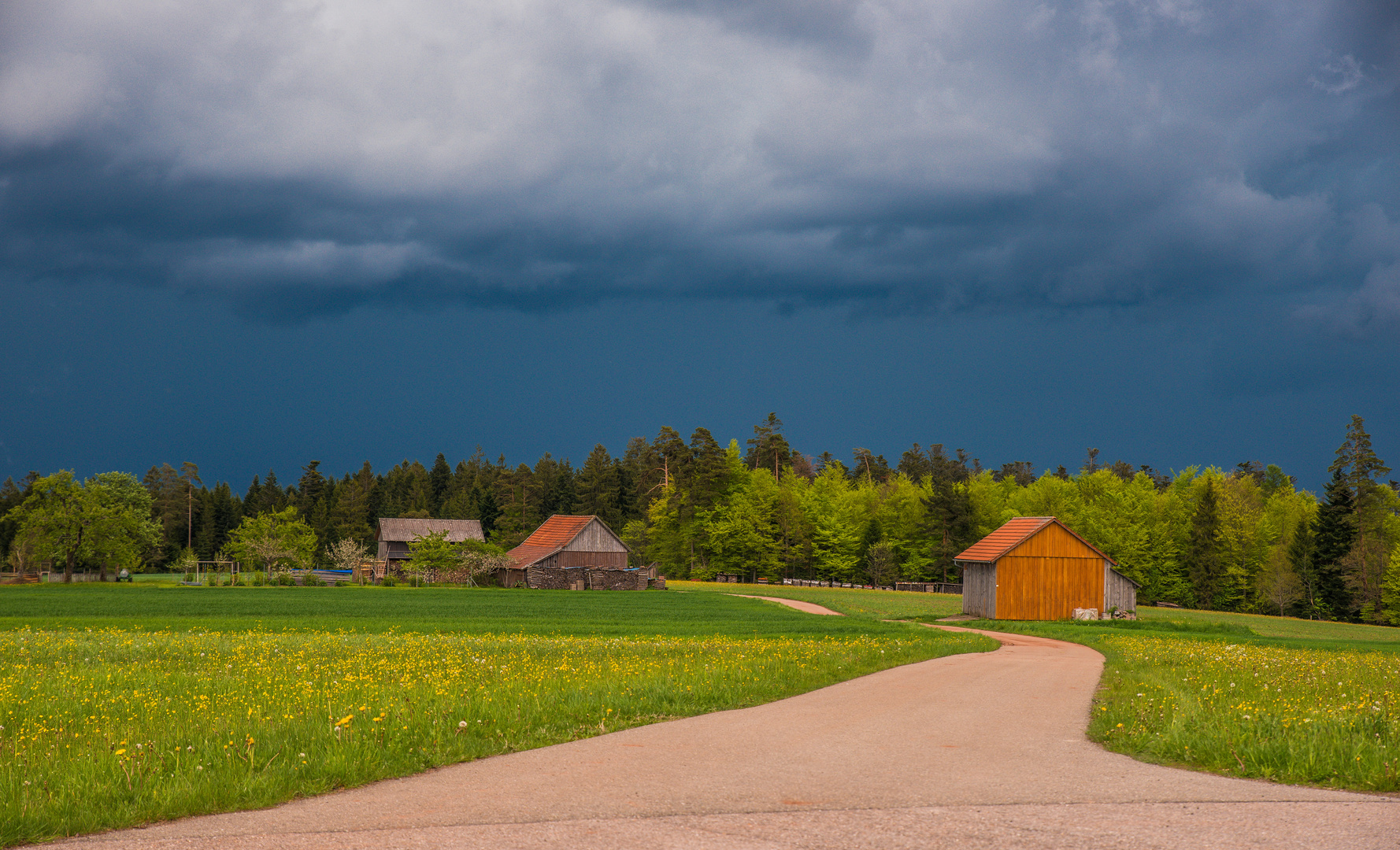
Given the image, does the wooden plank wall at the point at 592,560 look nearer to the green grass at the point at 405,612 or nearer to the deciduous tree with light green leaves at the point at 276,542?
the green grass at the point at 405,612

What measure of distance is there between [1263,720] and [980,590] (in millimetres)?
40361

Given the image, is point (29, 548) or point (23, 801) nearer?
point (23, 801)

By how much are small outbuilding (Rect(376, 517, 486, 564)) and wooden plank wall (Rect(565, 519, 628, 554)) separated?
21.5 m

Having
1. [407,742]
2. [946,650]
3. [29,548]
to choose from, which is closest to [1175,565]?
A: [946,650]

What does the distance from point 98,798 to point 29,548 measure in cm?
9794

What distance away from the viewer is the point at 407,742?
10.0 m

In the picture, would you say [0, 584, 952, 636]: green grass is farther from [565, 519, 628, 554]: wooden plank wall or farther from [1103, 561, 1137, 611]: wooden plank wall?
[565, 519, 628, 554]: wooden plank wall

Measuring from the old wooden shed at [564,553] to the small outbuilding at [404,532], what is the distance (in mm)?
16796

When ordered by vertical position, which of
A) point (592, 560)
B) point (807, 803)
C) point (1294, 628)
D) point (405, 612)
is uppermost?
point (807, 803)

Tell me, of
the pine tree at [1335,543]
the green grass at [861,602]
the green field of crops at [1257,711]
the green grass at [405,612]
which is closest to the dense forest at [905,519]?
the pine tree at [1335,543]

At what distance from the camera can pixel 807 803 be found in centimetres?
800

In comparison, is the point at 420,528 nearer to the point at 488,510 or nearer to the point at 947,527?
the point at 488,510

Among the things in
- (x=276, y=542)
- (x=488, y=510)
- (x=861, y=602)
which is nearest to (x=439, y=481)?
(x=488, y=510)

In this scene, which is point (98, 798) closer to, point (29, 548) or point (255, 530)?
point (255, 530)
